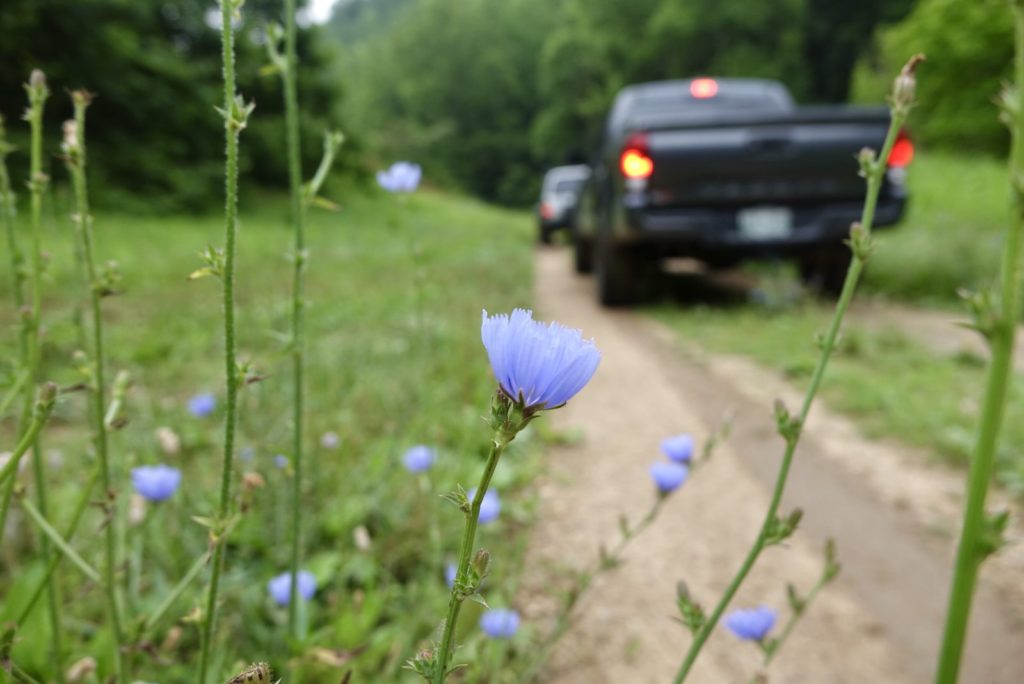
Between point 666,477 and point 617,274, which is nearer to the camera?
point 666,477

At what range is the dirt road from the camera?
1.44m

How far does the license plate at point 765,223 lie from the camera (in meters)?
4.63

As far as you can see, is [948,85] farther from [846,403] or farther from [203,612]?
[203,612]

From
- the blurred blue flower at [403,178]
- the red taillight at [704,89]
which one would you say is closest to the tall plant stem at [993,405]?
the blurred blue flower at [403,178]

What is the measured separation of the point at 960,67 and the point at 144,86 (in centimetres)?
1847

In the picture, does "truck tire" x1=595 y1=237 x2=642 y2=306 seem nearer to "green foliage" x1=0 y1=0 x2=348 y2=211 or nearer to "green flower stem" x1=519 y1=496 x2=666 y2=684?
"green flower stem" x1=519 y1=496 x2=666 y2=684

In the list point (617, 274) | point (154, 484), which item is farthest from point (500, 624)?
point (617, 274)

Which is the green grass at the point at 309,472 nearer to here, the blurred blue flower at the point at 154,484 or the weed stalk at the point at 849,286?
the blurred blue flower at the point at 154,484

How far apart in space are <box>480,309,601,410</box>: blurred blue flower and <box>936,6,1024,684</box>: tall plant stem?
0.83ft

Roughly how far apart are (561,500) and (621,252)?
3.30 metres

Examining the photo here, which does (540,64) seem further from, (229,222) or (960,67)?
(229,222)

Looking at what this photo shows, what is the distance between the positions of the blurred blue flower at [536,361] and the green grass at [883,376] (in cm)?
210

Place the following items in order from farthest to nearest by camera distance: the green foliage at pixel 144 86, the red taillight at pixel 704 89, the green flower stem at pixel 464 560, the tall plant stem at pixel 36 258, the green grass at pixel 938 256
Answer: the green foliage at pixel 144 86 → the red taillight at pixel 704 89 → the green grass at pixel 938 256 → the tall plant stem at pixel 36 258 → the green flower stem at pixel 464 560

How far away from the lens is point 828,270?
5.39 m
